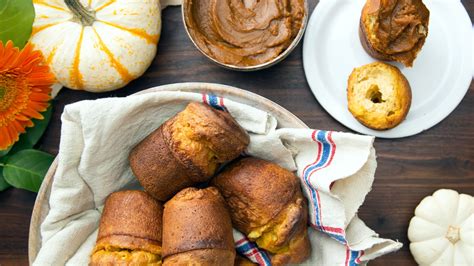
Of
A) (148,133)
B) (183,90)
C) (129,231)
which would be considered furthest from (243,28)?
(129,231)

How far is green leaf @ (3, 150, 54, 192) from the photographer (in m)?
1.51

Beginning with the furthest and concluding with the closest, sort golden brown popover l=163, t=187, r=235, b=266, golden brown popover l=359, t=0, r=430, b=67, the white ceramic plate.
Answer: the white ceramic plate, golden brown popover l=359, t=0, r=430, b=67, golden brown popover l=163, t=187, r=235, b=266

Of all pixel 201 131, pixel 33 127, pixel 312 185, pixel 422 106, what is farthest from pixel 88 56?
pixel 422 106

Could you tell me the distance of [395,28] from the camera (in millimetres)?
1454

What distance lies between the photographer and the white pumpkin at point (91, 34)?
1.44 metres

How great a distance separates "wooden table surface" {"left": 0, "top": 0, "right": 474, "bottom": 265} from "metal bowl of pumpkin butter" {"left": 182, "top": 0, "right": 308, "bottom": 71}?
0.08 m

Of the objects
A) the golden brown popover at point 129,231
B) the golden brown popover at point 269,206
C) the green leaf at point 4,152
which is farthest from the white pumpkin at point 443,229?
the green leaf at point 4,152

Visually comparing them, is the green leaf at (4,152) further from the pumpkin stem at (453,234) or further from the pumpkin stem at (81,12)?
the pumpkin stem at (453,234)

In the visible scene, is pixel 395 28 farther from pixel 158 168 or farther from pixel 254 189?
pixel 158 168

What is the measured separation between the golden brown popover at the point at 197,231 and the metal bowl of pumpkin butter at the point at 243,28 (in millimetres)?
406

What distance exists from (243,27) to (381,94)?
0.43 meters

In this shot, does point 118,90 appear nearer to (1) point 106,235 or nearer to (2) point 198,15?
(2) point 198,15

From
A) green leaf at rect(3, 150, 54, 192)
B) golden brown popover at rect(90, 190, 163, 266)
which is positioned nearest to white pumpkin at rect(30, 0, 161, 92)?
green leaf at rect(3, 150, 54, 192)

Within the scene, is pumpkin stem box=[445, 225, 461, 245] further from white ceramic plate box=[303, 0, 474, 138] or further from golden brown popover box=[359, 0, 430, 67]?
golden brown popover box=[359, 0, 430, 67]
